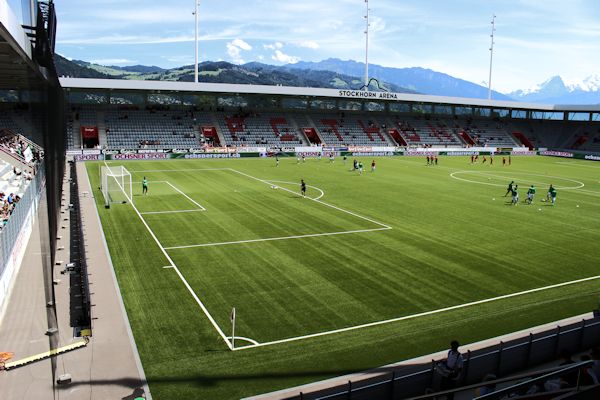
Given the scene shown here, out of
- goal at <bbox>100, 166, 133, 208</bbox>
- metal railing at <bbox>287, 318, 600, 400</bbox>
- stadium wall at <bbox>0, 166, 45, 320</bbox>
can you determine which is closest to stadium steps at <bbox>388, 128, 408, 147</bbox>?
goal at <bbox>100, 166, 133, 208</bbox>

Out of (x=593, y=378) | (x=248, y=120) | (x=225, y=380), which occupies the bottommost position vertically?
(x=225, y=380)

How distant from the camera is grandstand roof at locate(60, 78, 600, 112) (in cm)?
6312

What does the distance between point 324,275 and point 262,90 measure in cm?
5504

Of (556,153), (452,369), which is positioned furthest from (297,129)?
(452,369)

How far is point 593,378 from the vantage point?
7465mm

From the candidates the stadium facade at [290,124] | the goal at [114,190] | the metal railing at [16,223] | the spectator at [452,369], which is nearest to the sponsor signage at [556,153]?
the stadium facade at [290,124]

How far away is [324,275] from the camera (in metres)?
19.9

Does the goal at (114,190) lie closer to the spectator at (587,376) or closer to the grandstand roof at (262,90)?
the grandstand roof at (262,90)

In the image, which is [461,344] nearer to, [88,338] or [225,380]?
[225,380]

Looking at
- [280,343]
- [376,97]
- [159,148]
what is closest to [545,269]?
[280,343]

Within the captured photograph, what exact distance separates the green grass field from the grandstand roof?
29.2 metres

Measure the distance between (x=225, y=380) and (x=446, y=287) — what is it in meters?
9.91

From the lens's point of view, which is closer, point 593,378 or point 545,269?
point 593,378

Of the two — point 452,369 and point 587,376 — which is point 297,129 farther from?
point 587,376
